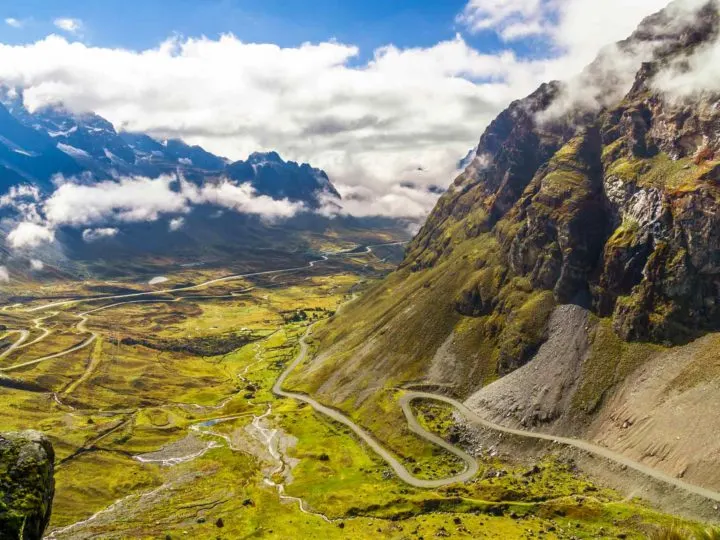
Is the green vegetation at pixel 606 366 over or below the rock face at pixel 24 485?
below

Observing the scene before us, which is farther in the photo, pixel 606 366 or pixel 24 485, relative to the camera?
pixel 606 366

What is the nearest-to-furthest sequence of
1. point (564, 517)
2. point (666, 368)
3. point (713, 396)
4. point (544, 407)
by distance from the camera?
point (564, 517)
point (713, 396)
point (666, 368)
point (544, 407)

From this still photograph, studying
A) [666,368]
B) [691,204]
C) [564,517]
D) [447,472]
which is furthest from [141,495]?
[691,204]

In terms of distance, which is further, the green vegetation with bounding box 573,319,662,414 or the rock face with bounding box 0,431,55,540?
the green vegetation with bounding box 573,319,662,414

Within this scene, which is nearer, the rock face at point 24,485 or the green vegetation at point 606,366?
the rock face at point 24,485

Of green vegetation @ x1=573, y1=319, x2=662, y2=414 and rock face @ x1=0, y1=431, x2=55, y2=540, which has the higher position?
rock face @ x1=0, y1=431, x2=55, y2=540

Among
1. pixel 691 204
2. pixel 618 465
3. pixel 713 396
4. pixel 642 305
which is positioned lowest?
pixel 618 465

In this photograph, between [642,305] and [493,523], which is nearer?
[493,523]

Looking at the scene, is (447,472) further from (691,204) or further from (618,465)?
(691,204)
